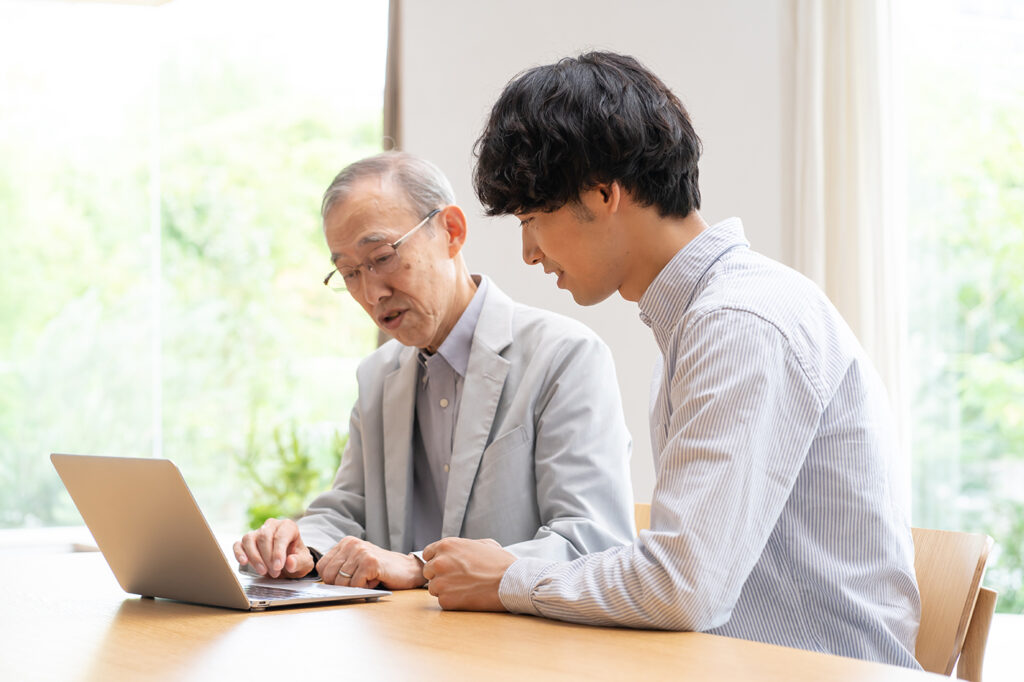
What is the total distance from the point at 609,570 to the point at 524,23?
306 cm

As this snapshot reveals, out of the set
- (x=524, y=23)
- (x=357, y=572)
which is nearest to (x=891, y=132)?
(x=524, y=23)

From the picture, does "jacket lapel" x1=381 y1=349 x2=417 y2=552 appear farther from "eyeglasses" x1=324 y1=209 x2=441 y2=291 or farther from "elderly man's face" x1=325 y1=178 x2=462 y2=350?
"eyeglasses" x1=324 y1=209 x2=441 y2=291

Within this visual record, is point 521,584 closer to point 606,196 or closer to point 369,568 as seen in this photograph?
point 369,568

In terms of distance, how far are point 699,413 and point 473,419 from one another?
0.77 metres

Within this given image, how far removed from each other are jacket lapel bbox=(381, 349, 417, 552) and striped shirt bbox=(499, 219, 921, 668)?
699mm

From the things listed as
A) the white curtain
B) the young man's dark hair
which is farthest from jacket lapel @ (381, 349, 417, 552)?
the white curtain

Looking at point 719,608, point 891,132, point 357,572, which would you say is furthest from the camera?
point 891,132

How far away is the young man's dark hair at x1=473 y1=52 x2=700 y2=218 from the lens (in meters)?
1.46

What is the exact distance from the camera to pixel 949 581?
148cm

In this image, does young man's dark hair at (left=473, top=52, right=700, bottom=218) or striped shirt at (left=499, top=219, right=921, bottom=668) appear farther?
young man's dark hair at (left=473, top=52, right=700, bottom=218)

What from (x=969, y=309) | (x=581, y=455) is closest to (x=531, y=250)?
(x=581, y=455)

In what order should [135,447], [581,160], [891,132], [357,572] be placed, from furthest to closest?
[135,447] < [891,132] < [357,572] < [581,160]

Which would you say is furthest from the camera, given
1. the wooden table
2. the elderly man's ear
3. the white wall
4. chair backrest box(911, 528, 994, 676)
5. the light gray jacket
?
the white wall

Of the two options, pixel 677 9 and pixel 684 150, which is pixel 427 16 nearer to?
pixel 677 9
